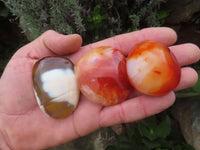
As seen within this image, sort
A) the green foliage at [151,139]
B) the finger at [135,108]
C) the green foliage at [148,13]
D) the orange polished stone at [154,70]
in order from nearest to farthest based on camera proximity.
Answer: the orange polished stone at [154,70], the finger at [135,108], the green foliage at [151,139], the green foliage at [148,13]

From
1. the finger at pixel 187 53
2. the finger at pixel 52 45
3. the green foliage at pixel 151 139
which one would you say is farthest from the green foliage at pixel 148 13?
the green foliage at pixel 151 139

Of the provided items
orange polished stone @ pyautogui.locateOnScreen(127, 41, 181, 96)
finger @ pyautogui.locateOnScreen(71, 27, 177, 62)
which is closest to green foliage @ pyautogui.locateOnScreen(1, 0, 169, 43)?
finger @ pyautogui.locateOnScreen(71, 27, 177, 62)

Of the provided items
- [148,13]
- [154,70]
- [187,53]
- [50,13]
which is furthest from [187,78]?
[50,13]

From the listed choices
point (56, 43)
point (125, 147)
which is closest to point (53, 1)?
point (56, 43)

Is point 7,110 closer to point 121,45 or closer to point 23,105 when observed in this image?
point 23,105

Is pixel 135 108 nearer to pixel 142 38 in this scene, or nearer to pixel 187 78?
pixel 187 78

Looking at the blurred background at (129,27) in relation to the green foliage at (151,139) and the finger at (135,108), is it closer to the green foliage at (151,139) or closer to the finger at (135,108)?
the green foliage at (151,139)

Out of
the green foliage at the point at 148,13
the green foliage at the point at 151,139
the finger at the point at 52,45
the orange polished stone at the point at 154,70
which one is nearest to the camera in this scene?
the orange polished stone at the point at 154,70
